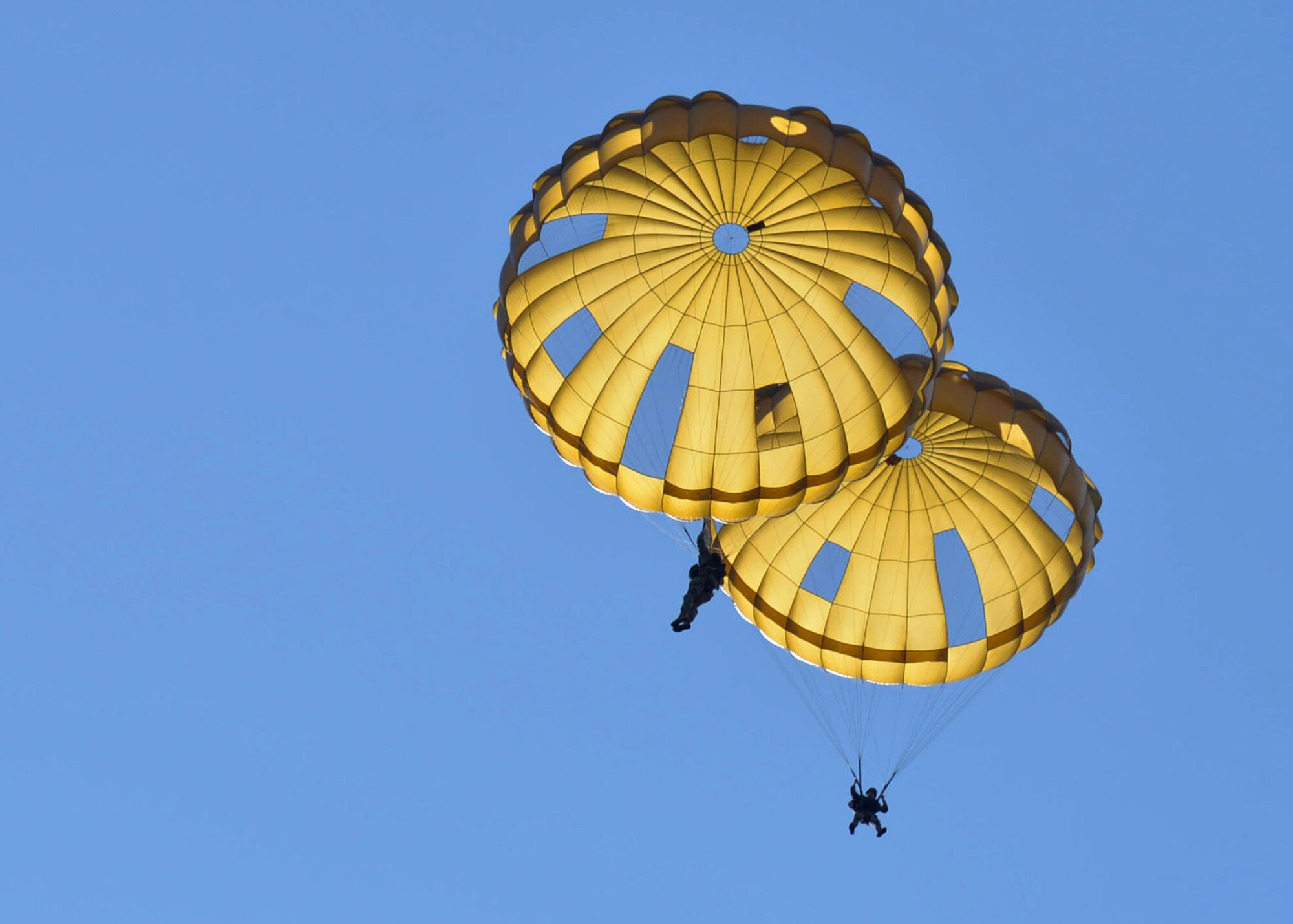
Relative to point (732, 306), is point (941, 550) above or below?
above

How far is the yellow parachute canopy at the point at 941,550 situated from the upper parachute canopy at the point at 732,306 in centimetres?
A: 221

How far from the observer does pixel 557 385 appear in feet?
102

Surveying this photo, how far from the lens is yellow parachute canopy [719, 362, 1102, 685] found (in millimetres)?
32375

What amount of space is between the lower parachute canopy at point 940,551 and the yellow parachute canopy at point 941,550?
20 mm

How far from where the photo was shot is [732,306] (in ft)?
99.6

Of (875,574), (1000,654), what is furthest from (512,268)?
(1000,654)

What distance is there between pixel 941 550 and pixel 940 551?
2 cm

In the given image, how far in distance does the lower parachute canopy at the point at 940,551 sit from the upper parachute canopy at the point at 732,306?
221cm

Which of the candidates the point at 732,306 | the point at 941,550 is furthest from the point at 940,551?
the point at 732,306

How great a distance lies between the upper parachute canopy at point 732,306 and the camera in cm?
3014

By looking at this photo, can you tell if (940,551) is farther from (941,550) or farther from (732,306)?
(732,306)

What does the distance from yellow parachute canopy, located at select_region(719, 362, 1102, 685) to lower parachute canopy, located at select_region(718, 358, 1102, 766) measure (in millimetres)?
20

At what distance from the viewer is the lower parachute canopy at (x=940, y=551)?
32375 mm

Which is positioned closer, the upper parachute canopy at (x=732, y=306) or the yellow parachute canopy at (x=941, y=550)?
the upper parachute canopy at (x=732, y=306)
